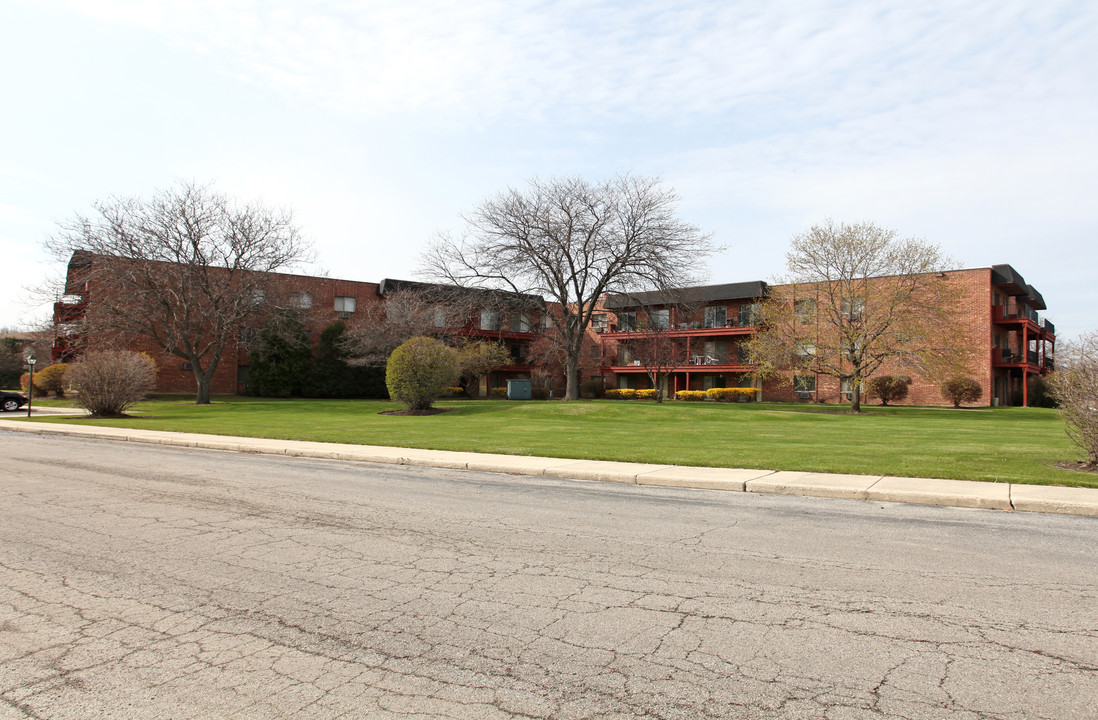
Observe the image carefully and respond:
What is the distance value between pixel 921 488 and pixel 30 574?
10.7m

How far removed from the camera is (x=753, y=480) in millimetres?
10969

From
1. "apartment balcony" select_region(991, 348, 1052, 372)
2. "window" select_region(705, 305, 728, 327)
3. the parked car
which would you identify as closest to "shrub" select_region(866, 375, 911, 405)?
"apartment balcony" select_region(991, 348, 1052, 372)

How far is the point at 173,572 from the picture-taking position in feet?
19.2

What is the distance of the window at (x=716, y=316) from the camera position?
5327 cm

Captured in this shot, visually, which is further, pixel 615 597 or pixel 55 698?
pixel 615 597

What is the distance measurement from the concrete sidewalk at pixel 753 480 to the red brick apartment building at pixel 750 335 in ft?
84.7

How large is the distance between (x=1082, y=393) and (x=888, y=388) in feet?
111

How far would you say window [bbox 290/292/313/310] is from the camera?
1817 inches

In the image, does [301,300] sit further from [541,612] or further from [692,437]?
[541,612]

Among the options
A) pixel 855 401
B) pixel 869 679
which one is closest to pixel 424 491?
pixel 869 679

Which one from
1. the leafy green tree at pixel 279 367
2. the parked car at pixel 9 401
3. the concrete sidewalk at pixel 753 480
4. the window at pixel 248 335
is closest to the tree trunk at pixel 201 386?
the window at pixel 248 335

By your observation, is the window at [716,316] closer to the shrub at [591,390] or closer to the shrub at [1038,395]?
the shrub at [591,390]

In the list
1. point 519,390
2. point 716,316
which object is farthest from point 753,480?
point 716,316

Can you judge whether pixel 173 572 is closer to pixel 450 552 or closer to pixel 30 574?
pixel 30 574
